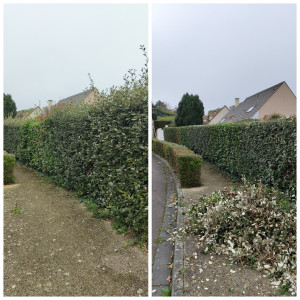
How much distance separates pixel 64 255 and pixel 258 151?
12.4 feet

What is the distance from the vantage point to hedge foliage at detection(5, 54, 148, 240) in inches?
114

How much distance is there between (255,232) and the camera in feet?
8.64

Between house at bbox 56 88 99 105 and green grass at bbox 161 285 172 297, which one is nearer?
green grass at bbox 161 285 172 297

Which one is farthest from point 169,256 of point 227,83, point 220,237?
point 227,83

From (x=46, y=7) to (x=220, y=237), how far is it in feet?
9.11

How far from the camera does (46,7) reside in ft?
7.48

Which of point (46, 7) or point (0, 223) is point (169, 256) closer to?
point (0, 223)

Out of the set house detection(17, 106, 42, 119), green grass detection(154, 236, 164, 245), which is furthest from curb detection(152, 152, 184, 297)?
house detection(17, 106, 42, 119)

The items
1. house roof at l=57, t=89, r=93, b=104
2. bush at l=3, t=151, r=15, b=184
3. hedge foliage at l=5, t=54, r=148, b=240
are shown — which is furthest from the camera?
bush at l=3, t=151, r=15, b=184

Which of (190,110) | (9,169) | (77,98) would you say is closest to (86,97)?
(77,98)

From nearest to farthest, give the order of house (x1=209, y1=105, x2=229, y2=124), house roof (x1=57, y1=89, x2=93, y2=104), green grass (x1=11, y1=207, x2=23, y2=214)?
1. green grass (x1=11, y1=207, x2=23, y2=214)
2. house roof (x1=57, y1=89, x2=93, y2=104)
3. house (x1=209, y1=105, x2=229, y2=124)

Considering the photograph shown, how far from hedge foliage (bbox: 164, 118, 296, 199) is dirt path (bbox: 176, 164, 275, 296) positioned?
1.70 metres

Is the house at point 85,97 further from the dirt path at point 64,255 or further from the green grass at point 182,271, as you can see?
the green grass at point 182,271

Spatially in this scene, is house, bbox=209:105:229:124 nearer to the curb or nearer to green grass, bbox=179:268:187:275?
the curb
